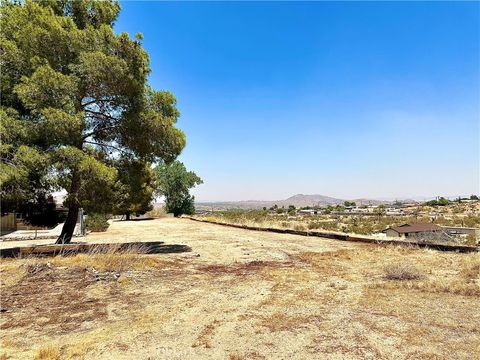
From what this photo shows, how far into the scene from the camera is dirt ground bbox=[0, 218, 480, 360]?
4680 millimetres

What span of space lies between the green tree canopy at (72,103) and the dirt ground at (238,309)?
10.4 ft

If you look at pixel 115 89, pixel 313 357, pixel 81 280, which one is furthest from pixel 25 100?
pixel 313 357

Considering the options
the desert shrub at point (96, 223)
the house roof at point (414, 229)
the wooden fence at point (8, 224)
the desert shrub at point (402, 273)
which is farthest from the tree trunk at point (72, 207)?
the house roof at point (414, 229)

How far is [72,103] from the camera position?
13219 millimetres

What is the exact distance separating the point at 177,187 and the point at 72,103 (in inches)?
1540

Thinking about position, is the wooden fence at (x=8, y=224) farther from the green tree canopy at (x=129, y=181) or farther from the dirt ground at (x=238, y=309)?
the dirt ground at (x=238, y=309)

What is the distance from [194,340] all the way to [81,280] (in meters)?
4.58

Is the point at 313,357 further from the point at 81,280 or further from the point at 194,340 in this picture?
the point at 81,280

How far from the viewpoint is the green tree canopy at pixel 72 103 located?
1222 centimetres

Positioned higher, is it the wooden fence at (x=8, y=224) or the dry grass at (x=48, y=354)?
the wooden fence at (x=8, y=224)

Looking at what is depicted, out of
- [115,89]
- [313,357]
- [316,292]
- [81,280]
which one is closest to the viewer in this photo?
[313,357]

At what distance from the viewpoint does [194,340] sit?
4.99 m

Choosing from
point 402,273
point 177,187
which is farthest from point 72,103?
point 177,187

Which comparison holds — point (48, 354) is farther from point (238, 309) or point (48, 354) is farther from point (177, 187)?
point (177, 187)
